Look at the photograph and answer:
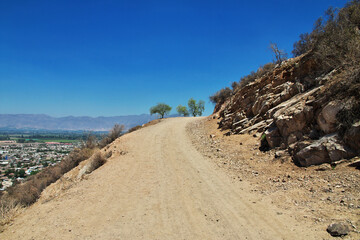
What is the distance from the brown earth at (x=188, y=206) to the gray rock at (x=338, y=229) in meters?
0.11

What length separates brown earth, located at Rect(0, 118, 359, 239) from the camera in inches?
201

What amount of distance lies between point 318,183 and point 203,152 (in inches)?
311

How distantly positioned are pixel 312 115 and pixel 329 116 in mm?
1176

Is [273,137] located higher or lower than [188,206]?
higher

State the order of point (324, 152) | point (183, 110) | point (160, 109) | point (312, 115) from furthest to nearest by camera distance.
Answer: point (183, 110) → point (160, 109) → point (312, 115) → point (324, 152)

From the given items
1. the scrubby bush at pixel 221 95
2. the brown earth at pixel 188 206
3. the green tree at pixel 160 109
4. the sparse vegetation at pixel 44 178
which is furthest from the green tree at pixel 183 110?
the brown earth at pixel 188 206

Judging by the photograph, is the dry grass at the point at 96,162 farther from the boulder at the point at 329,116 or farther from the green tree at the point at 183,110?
the green tree at the point at 183,110

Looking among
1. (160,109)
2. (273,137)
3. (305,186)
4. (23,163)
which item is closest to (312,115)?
(273,137)

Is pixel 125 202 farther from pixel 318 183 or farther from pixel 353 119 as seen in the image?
pixel 353 119

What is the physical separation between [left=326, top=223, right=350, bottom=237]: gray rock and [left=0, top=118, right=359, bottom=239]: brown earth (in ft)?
0.37

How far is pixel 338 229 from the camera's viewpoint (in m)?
4.23

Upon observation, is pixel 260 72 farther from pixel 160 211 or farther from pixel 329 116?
→ pixel 160 211

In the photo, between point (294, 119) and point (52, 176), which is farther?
point (52, 176)

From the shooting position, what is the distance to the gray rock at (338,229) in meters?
4.15
